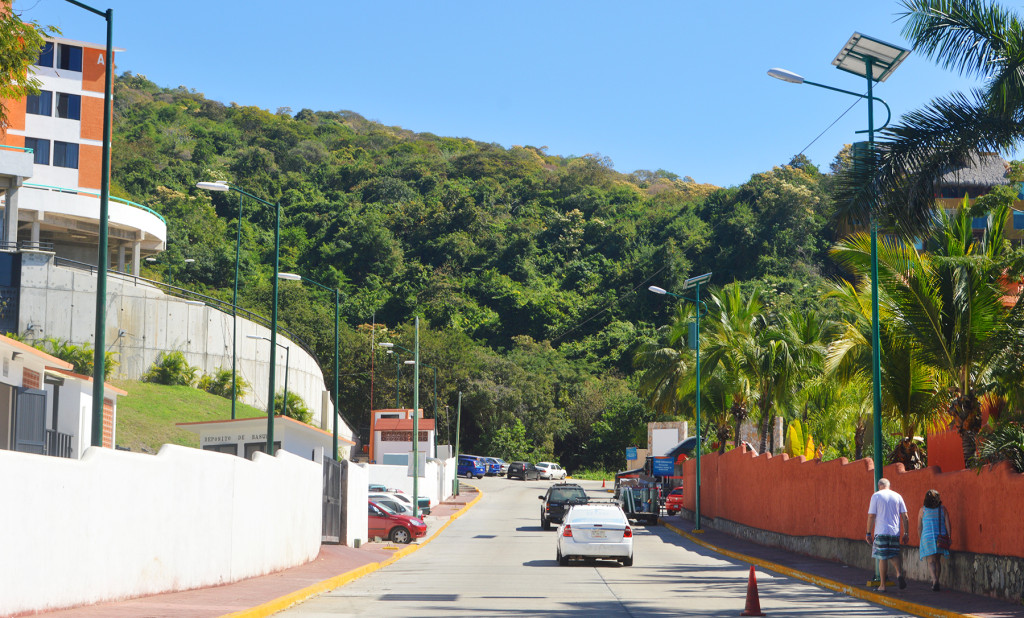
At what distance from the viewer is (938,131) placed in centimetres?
1591

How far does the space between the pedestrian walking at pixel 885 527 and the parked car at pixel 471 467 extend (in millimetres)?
66277

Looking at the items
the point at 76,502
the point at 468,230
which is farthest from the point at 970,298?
→ the point at 468,230

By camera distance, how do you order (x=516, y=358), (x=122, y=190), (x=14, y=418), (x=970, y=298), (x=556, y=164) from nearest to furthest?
(x=970, y=298) → (x=14, y=418) → (x=122, y=190) → (x=516, y=358) → (x=556, y=164)

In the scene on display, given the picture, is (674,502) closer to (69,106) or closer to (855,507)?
(855,507)

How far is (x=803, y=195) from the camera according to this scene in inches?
3634

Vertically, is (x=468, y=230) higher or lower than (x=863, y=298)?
higher

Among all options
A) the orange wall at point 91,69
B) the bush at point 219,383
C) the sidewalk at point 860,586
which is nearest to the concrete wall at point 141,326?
the bush at point 219,383

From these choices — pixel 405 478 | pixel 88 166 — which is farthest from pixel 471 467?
pixel 88 166

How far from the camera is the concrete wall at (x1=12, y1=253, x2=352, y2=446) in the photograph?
169 ft

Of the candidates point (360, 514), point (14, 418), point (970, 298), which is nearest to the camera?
point (970, 298)

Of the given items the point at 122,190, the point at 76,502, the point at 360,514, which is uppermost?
the point at 122,190

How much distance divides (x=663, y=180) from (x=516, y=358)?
7393cm

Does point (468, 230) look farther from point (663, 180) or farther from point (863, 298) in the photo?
point (863, 298)

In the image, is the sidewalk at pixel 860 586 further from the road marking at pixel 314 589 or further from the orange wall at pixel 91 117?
the orange wall at pixel 91 117
